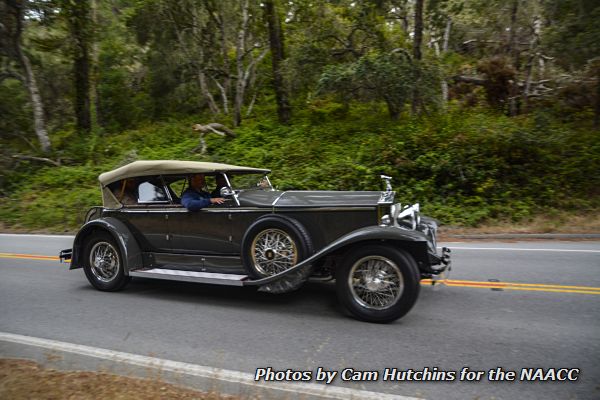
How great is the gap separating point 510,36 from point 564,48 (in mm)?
4872

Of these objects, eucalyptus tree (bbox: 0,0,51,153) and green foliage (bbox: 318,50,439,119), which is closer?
green foliage (bbox: 318,50,439,119)

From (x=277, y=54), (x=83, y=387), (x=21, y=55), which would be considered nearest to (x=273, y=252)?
(x=83, y=387)

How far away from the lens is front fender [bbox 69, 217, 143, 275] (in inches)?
244

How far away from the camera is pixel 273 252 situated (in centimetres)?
529

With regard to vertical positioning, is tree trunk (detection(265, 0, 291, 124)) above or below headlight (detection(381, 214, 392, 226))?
above

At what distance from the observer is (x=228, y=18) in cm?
2005

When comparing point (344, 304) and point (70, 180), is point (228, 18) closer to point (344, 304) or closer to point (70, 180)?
point (70, 180)

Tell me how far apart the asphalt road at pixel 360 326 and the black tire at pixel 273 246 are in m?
0.56

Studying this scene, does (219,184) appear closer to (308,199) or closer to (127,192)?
(308,199)

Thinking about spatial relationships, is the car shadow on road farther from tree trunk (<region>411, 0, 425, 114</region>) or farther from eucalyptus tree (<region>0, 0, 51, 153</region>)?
eucalyptus tree (<region>0, 0, 51, 153</region>)

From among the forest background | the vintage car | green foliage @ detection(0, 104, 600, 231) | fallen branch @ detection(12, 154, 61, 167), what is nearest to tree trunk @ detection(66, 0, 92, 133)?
the forest background

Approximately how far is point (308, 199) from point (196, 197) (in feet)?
5.26

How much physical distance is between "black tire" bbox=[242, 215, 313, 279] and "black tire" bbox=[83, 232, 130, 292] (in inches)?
86.6

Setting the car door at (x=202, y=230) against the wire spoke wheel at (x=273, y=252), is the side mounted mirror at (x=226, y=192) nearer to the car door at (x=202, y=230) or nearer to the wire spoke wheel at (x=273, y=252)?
the car door at (x=202, y=230)
